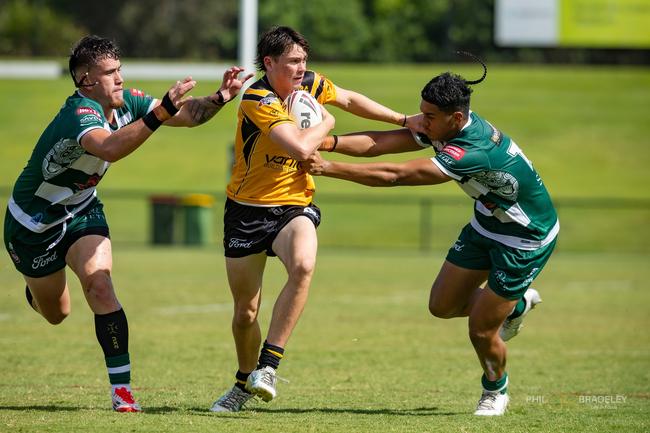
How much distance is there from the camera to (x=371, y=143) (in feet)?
23.3

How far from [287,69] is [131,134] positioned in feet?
3.89

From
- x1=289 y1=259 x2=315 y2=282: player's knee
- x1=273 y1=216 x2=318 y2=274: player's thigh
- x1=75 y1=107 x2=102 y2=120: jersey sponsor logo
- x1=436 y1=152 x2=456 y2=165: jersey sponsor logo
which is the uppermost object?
x1=75 y1=107 x2=102 y2=120: jersey sponsor logo

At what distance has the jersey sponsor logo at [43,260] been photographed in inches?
278

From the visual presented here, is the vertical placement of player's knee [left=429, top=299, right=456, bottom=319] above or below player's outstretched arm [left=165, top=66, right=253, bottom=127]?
below

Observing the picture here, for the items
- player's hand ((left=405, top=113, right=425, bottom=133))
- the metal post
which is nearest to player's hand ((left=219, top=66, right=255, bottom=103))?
player's hand ((left=405, top=113, right=425, bottom=133))

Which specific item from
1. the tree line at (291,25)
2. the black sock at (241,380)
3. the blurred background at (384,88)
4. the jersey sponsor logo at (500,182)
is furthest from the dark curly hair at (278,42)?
the tree line at (291,25)

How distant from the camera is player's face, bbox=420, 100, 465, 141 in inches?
266

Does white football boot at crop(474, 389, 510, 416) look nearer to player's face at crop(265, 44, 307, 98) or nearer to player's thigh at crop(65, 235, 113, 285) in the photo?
player's face at crop(265, 44, 307, 98)

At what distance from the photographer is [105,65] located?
6836 millimetres

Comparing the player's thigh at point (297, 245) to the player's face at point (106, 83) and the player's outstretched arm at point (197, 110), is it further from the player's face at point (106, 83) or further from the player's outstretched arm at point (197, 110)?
the player's face at point (106, 83)

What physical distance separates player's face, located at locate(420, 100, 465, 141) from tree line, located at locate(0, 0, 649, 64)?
148 ft

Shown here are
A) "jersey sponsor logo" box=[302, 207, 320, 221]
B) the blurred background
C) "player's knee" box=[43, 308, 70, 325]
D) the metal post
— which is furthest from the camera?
the blurred background

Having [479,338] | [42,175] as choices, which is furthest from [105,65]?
[479,338]

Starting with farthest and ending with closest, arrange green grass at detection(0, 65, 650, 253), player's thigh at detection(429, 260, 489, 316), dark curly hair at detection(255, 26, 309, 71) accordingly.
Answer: green grass at detection(0, 65, 650, 253) < player's thigh at detection(429, 260, 489, 316) < dark curly hair at detection(255, 26, 309, 71)
